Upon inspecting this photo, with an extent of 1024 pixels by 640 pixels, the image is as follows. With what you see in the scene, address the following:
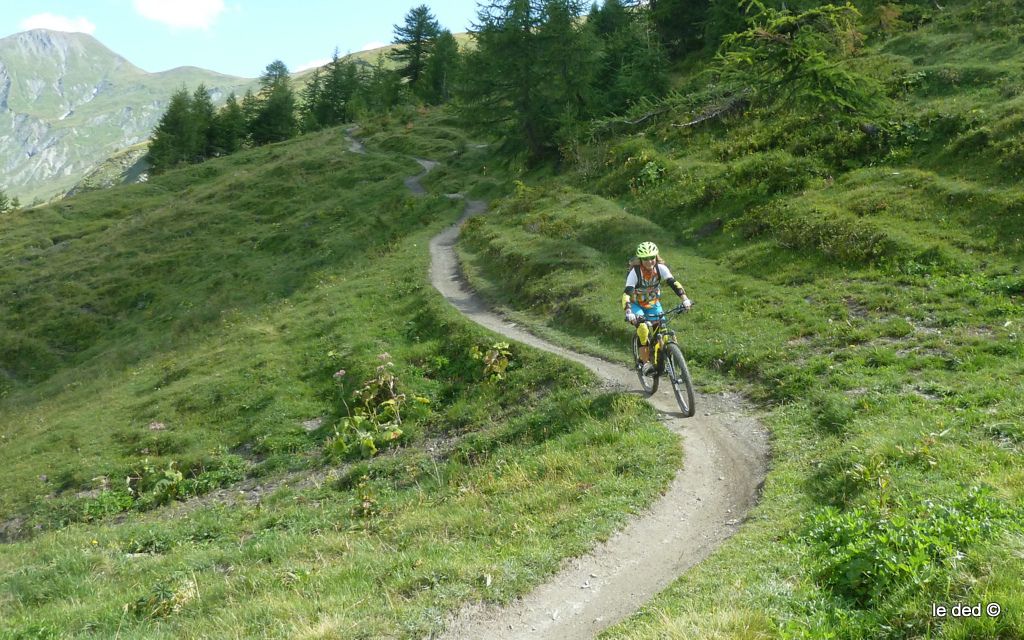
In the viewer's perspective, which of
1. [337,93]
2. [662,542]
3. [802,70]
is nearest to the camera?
[662,542]

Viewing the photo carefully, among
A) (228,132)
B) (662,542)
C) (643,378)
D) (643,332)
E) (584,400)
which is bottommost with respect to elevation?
(662,542)

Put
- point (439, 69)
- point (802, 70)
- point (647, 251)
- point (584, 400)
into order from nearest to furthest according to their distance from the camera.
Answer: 1. point (647, 251)
2. point (584, 400)
3. point (802, 70)
4. point (439, 69)

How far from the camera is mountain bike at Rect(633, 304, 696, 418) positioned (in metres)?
13.1

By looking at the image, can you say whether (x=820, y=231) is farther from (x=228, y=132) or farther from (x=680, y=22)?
(x=228, y=132)

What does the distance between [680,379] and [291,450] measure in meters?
12.2

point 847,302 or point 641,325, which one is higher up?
point 641,325

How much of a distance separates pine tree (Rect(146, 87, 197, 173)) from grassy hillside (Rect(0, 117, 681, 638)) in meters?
44.9

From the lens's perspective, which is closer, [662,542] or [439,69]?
[662,542]

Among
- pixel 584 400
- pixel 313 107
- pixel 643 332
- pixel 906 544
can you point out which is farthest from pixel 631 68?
pixel 313 107

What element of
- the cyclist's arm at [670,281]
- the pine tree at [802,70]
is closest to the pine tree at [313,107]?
the pine tree at [802,70]

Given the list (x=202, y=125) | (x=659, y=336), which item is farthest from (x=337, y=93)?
(x=659, y=336)

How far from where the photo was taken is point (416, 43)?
9631 cm

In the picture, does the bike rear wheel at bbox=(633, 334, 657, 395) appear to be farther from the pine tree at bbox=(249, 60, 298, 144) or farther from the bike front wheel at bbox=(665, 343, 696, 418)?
the pine tree at bbox=(249, 60, 298, 144)

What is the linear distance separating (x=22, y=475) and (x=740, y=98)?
125 feet
